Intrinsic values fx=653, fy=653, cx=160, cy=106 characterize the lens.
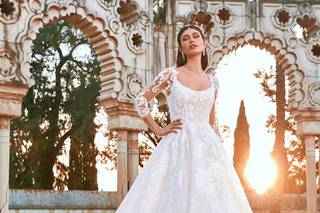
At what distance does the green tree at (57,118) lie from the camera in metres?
20.2

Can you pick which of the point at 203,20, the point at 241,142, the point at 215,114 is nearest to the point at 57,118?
the point at 241,142

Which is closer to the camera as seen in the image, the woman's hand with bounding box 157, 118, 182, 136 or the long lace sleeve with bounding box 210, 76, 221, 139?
the woman's hand with bounding box 157, 118, 182, 136

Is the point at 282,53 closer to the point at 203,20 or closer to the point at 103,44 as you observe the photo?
the point at 203,20

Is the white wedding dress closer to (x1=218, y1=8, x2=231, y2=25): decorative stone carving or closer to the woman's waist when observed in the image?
the woman's waist

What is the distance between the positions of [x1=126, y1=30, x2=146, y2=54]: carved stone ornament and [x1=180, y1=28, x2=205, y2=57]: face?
24.3 ft

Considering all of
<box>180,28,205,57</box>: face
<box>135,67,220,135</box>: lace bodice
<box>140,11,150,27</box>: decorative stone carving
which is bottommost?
<box>135,67,220,135</box>: lace bodice

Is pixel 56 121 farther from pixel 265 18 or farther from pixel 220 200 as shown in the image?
pixel 220 200

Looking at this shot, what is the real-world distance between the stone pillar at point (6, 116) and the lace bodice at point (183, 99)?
5.67 meters

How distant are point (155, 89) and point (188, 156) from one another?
0.54 meters

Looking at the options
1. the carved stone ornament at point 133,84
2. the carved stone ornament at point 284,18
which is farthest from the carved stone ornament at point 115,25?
the carved stone ornament at point 284,18

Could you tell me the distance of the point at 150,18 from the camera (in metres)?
12.2

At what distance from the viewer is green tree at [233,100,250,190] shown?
23234mm

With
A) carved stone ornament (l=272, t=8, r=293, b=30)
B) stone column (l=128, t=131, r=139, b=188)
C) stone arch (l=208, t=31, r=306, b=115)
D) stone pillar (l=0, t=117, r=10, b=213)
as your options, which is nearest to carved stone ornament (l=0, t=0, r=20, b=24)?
stone pillar (l=0, t=117, r=10, b=213)

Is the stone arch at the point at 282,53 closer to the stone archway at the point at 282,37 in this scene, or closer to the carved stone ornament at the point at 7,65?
the stone archway at the point at 282,37
